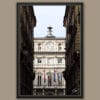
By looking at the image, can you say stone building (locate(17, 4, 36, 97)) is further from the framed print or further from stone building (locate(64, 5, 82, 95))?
stone building (locate(64, 5, 82, 95))

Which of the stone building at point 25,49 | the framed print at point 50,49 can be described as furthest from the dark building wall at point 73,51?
the stone building at point 25,49

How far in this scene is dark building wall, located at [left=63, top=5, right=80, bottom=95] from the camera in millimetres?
4734

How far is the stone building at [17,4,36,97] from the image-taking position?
185 inches

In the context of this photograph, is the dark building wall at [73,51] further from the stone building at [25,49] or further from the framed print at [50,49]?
the stone building at [25,49]

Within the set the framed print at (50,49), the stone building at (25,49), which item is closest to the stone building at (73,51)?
the framed print at (50,49)

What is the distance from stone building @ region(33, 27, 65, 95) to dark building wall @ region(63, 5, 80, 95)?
0.22 ft

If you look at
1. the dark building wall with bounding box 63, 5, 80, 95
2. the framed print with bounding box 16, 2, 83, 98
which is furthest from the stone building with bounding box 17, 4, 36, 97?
the dark building wall with bounding box 63, 5, 80, 95

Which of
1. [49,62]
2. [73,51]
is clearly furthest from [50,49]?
[73,51]

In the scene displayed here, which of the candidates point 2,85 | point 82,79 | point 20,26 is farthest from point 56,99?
point 20,26

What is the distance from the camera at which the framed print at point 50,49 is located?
4.72 meters

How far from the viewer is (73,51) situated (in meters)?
4.75

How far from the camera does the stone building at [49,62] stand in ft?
15.6

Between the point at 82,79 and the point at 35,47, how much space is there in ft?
2.49

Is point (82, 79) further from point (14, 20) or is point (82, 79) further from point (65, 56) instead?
point (14, 20)
